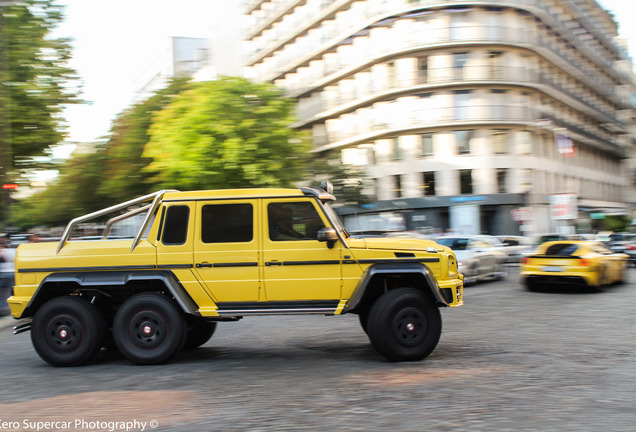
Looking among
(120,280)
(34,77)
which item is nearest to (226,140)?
(34,77)

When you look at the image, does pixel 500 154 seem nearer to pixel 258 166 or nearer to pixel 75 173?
pixel 258 166

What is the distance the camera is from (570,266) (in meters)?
15.5

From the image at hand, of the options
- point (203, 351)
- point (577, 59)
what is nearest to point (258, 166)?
point (203, 351)

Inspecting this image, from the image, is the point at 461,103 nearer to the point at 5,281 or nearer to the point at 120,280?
the point at 5,281

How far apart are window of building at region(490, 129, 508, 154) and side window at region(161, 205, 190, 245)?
35273mm

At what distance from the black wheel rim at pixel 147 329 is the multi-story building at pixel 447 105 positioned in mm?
30920

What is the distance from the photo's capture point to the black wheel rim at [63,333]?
25.0 feet

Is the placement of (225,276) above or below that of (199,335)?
above

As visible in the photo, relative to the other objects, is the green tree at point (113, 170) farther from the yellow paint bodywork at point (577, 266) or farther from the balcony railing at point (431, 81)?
the yellow paint bodywork at point (577, 266)

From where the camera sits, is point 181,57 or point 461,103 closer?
point 461,103

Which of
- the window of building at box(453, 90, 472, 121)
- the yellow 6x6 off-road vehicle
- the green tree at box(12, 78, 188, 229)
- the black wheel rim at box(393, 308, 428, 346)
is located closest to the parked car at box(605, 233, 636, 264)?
the window of building at box(453, 90, 472, 121)

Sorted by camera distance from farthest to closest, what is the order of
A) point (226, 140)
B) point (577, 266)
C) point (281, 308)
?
point (226, 140) → point (577, 266) → point (281, 308)

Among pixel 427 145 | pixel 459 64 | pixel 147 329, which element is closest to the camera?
pixel 147 329

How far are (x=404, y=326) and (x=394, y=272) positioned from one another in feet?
2.10
